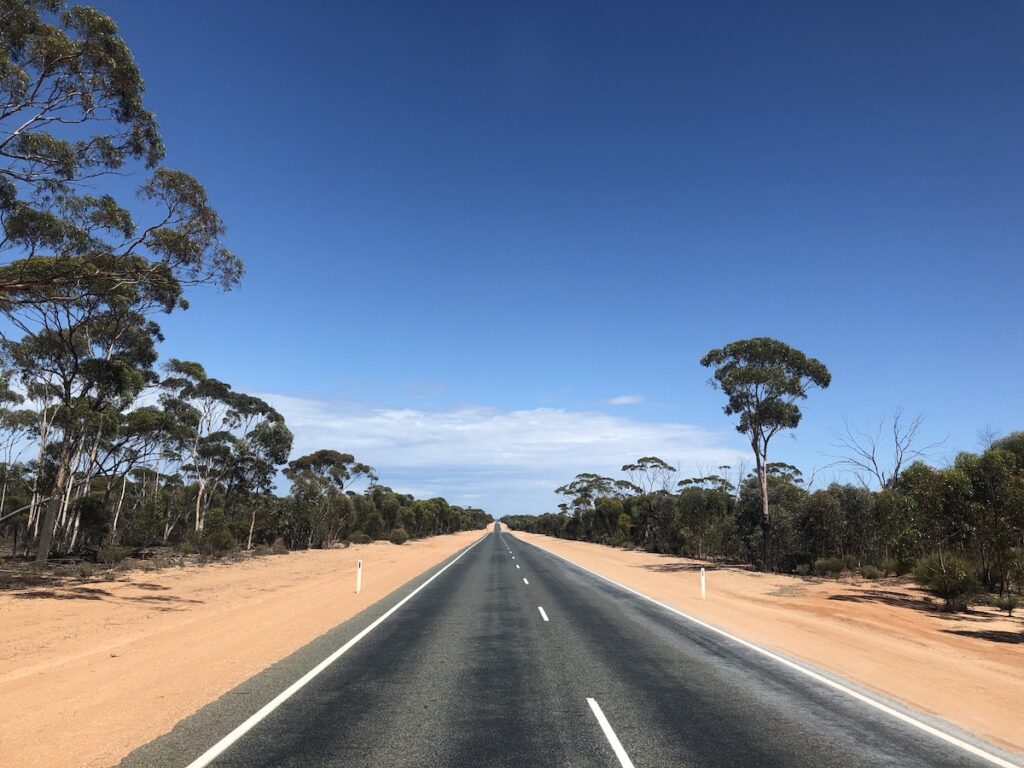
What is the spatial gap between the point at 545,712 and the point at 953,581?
58.4 ft

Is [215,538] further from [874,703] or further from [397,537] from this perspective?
[874,703]

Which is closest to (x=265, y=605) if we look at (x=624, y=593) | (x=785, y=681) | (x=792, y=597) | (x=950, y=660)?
(x=624, y=593)

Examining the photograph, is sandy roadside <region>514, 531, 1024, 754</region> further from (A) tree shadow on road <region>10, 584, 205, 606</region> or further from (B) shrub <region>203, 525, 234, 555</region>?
(B) shrub <region>203, 525, 234, 555</region>

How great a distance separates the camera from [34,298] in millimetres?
17844

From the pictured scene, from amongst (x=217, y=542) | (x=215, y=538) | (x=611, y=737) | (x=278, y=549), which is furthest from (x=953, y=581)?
(x=278, y=549)

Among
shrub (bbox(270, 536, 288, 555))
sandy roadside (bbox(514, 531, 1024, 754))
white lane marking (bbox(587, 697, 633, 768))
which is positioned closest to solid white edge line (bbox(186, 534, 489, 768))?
white lane marking (bbox(587, 697, 633, 768))

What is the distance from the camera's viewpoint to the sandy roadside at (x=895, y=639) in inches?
307

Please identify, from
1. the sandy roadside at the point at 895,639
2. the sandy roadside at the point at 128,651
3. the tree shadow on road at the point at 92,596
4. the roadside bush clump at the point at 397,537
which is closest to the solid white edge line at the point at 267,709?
the sandy roadside at the point at 128,651

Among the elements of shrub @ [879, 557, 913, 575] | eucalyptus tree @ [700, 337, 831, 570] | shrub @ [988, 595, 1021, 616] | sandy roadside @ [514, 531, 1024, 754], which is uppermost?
eucalyptus tree @ [700, 337, 831, 570]

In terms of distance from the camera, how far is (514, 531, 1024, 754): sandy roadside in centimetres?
780

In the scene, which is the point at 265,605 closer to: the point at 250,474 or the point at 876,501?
the point at 876,501

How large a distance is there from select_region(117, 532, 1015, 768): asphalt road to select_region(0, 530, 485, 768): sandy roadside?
59 centimetres

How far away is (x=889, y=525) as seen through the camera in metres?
28.5

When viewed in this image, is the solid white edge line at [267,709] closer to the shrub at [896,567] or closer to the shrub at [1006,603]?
the shrub at [1006,603]
